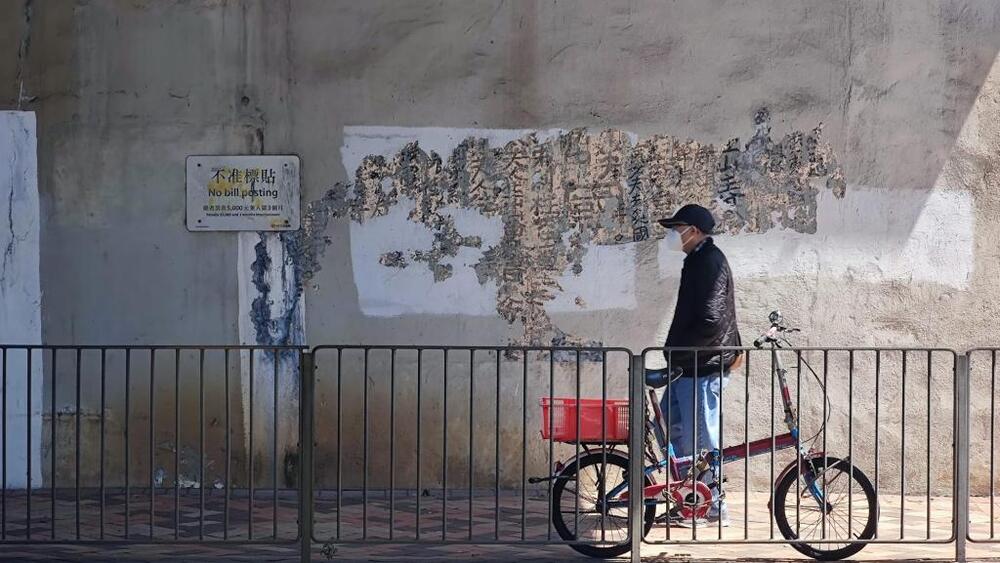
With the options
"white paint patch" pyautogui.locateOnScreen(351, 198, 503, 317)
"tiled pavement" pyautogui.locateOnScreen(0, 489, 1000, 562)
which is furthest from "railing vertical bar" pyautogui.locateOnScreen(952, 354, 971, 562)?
"white paint patch" pyautogui.locateOnScreen(351, 198, 503, 317)

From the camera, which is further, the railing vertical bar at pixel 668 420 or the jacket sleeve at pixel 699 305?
the jacket sleeve at pixel 699 305

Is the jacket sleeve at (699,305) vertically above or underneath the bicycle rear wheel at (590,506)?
above

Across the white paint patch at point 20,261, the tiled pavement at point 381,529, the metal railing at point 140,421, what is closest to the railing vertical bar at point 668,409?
the tiled pavement at point 381,529

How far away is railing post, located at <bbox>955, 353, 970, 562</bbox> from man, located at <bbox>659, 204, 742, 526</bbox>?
4.04ft

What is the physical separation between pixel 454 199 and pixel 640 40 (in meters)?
1.78

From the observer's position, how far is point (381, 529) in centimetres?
906

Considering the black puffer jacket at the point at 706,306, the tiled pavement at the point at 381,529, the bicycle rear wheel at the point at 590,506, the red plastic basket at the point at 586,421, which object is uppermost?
the black puffer jacket at the point at 706,306

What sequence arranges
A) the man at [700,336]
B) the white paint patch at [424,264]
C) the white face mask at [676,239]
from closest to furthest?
the man at [700,336], the white face mask at [676,239], the white paint patch at [424,264]

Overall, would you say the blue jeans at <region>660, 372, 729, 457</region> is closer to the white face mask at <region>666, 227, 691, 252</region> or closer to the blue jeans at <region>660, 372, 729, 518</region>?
the blue jeans at <region>660, 372, 729, 518</region>

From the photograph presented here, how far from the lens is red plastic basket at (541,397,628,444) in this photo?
26.3ft

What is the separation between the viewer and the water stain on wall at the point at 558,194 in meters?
10.4

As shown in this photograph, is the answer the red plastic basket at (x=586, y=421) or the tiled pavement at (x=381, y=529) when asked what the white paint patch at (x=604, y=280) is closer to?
the tiled pavement at (x=381, y=529)

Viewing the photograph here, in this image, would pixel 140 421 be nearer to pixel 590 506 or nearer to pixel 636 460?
pixel 590 506

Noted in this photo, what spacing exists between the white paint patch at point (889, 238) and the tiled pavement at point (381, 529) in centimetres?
165
